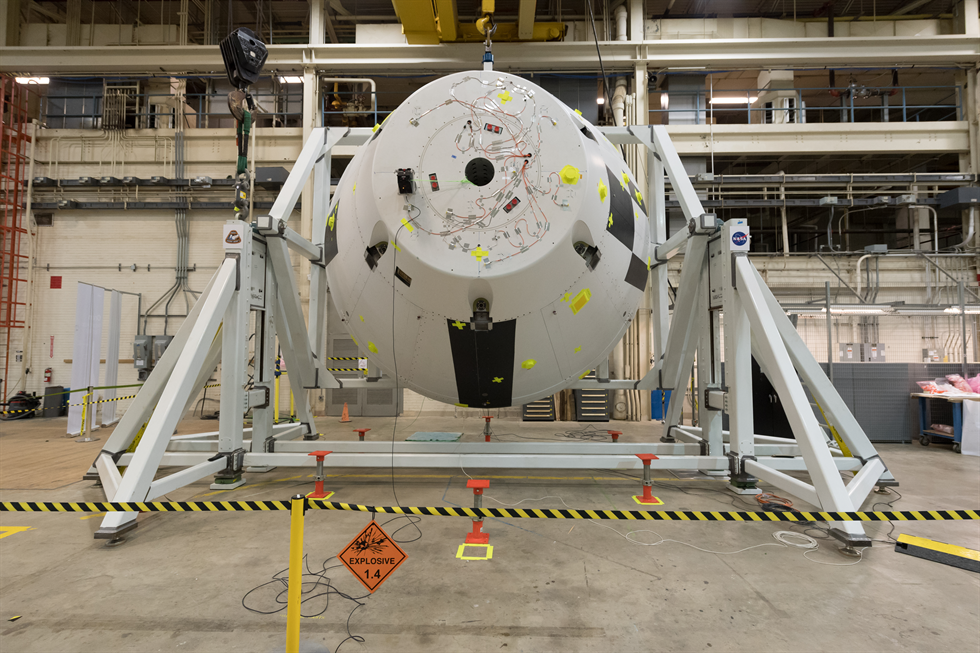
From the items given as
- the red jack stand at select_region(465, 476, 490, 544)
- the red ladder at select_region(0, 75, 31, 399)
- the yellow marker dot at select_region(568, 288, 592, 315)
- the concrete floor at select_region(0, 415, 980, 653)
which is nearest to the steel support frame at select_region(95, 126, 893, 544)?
the concrete floor at select_region(0, 415, 980, 653)

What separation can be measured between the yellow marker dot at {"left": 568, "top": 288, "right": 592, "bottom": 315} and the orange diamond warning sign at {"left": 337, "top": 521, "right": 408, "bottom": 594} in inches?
74.6

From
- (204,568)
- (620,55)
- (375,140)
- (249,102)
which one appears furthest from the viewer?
(620,55)

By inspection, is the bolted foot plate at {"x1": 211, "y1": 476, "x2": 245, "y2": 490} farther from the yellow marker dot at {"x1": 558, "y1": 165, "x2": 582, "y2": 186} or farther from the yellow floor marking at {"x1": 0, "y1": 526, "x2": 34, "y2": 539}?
the yellow marker dot at {"x1": 558, "y1": 165, "x2": 582, "y2": 186}

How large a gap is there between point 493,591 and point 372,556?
2.88ft

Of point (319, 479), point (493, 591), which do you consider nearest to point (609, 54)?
point (319, 479)

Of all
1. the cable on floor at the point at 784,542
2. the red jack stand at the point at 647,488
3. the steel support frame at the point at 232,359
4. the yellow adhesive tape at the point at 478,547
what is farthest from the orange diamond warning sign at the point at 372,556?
the red jack stand at the point at 647,488

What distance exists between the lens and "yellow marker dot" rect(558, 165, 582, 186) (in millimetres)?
3080

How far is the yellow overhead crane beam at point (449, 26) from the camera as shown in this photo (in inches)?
394

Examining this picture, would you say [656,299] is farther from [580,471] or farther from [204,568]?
[204,568]

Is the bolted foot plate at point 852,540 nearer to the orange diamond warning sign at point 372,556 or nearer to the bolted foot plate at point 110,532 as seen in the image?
the orange diamond warning sign at point 372,556

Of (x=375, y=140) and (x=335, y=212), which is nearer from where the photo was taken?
(x=375, y=140)

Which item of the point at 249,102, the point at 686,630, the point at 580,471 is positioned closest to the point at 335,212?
the point at 249,102

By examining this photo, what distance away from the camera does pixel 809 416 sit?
148 inches

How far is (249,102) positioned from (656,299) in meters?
5.43
